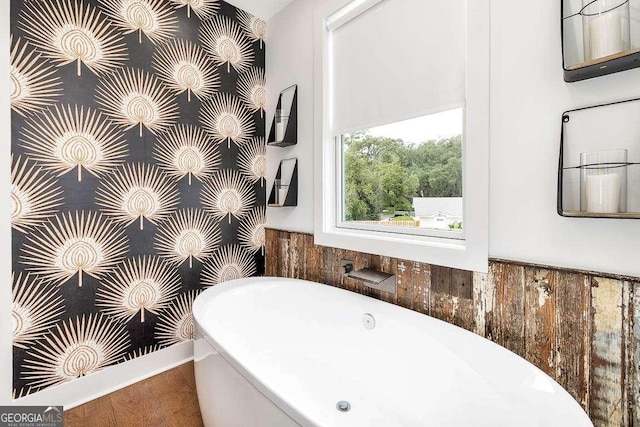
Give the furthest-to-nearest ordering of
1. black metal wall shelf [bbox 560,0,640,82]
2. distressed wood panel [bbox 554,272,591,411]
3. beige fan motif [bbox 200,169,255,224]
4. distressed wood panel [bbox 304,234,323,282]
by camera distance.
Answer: beige fan motif [bbox 200,169,255,224] < distressed wood panel [bbox 304,234,323,282] < distressed wood panel [bbox 554,272,591,411] < black metal wall shelf [bbox 560,0,640,82]

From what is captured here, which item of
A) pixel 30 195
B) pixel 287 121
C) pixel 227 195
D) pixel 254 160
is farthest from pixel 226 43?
pixel 30 195

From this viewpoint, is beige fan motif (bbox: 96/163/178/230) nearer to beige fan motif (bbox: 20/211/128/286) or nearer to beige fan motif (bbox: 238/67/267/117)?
beige fan motif (bbox: 20/211/128/286)

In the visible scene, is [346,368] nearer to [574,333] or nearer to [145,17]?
[574,333]

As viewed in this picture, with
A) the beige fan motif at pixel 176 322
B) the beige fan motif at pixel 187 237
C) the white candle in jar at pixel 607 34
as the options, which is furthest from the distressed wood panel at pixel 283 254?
the white candle in jar at pixel 607 34

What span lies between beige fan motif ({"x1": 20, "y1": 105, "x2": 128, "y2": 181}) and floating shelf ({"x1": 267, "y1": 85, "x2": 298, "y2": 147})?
989 mm

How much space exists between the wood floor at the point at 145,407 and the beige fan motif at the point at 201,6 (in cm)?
240

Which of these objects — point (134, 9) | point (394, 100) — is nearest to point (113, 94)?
point (134, 9)

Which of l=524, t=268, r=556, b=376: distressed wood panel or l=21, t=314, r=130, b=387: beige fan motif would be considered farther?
l=21, t=314, r=130, b=387: beige fan motif

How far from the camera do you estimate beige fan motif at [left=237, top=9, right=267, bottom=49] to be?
240 centimetres

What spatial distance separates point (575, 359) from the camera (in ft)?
3.65

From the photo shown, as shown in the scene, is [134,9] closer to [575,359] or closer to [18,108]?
[18,108]

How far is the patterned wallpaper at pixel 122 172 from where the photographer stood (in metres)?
1.55

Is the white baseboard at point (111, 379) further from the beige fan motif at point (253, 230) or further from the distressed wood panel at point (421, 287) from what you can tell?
the distressed wood panel at point (421, 287)

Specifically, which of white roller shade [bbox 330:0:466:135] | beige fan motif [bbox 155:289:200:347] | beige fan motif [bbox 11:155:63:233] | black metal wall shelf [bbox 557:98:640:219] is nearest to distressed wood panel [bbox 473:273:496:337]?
black metal wall shelf [bbox 557:98:640:219]
